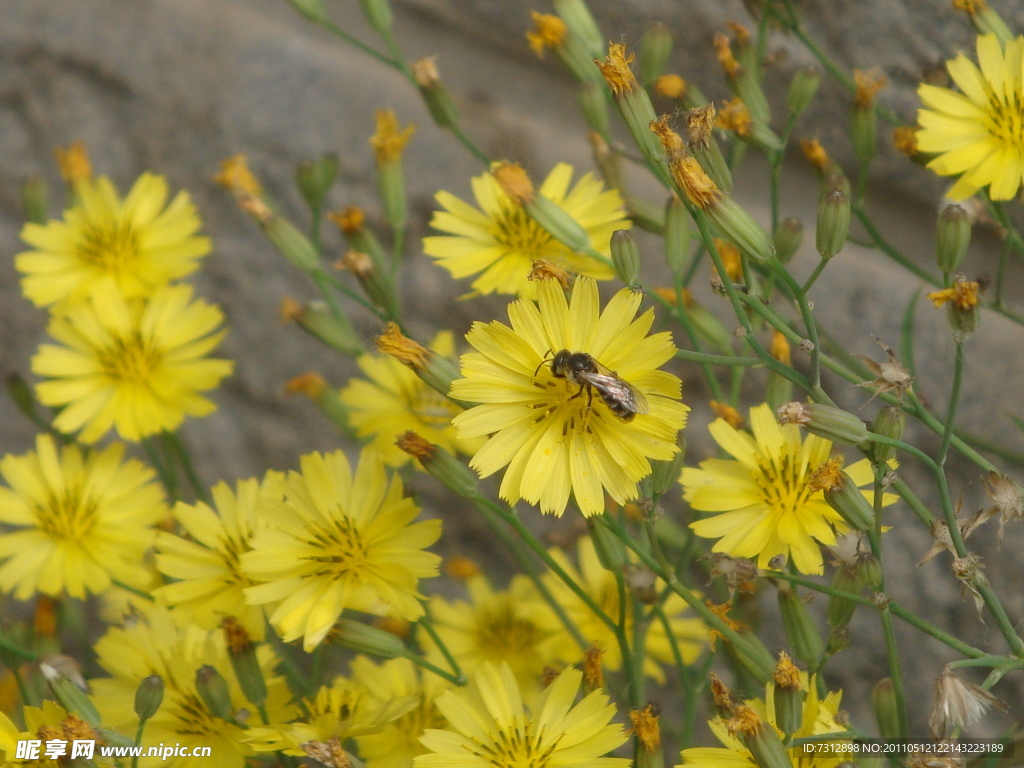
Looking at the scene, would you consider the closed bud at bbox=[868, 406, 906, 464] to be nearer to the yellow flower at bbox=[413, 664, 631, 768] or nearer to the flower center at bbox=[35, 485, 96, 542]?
the yellow flower at bbox=[413, 664, 631, 768]

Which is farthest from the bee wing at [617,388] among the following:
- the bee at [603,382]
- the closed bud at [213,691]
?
the closed bud at [213,691]

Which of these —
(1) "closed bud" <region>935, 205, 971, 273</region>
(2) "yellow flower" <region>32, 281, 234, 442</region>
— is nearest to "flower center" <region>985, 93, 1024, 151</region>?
(1) "closed bud" <region>935, 205, 971, 273</region>

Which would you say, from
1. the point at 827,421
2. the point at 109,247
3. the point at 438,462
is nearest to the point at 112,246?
the point at 109,247

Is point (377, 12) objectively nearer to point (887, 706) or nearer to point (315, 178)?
point (315, 178)

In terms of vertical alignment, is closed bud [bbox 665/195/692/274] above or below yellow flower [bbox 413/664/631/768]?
above

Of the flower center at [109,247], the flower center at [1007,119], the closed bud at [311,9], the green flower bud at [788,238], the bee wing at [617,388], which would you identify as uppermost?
the closed bud at [311,9]

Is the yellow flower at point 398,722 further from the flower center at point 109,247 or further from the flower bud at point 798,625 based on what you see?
the flower center at point 109,247
